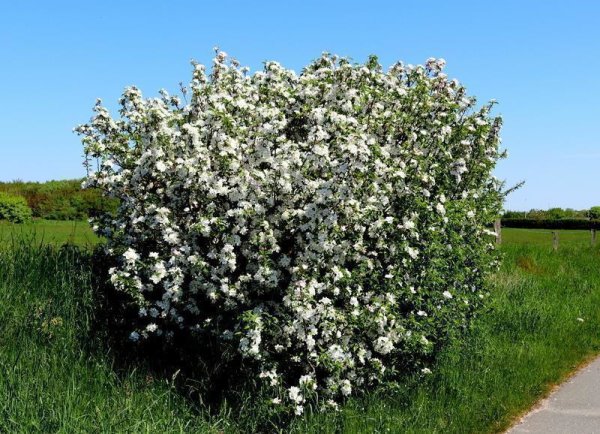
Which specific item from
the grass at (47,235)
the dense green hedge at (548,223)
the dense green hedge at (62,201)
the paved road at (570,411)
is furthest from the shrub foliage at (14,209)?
the dense green hedge at (548,223)

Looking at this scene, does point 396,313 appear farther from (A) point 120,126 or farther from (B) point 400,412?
(A) point 120,126

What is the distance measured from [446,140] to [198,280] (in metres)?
3.83

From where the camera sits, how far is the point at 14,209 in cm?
3216

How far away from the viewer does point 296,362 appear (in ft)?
24.7

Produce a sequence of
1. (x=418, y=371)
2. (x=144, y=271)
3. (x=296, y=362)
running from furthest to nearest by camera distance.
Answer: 1. (x=418, y=371)
2. (x=144, y=271)
3. (x=296, y=362)

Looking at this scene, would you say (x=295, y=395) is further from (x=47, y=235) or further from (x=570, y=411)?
(x=47, y=235)

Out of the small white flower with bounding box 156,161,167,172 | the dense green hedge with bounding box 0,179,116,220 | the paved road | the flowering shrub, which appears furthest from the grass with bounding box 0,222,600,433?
the dense green hedge with bounding box 0,179,116,220

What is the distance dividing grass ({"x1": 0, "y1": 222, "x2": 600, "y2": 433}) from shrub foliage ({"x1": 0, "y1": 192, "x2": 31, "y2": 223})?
74.3ft

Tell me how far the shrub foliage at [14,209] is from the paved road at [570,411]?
27.1 meters

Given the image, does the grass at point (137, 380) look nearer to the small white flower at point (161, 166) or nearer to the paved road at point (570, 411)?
the paved road at point (570, 411)

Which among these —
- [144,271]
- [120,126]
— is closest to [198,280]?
[144,271]

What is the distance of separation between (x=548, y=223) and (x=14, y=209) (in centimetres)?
4211

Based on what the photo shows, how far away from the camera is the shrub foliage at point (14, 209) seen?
31641 mm

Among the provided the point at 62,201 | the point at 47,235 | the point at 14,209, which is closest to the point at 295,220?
the point at 47,235
